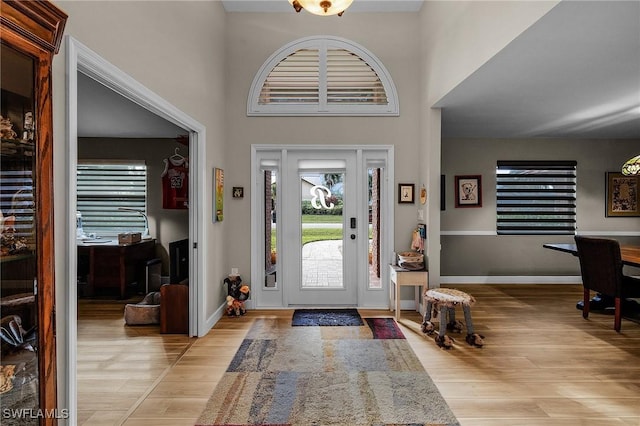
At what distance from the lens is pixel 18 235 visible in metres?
1.32

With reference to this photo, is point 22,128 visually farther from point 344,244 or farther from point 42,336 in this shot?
point 344,244

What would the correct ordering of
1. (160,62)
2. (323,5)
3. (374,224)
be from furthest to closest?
1. (374,224)
2. (160,62)
3. (323,5)

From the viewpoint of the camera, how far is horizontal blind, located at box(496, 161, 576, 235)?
5863 mm

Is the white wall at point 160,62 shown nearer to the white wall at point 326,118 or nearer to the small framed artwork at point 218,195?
the small framed artwork at point 218,195

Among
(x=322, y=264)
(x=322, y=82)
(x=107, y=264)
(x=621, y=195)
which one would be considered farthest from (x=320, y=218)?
(x=621, y=195)

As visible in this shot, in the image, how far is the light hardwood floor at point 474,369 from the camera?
2288 millimetres

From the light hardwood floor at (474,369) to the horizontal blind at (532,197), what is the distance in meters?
1.90

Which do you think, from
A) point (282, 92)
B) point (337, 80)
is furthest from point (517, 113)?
point (282, 92)

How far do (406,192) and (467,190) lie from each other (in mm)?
1942

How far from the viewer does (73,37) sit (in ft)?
5.68

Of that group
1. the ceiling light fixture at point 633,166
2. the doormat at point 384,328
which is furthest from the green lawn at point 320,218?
the ceiling light fixture at point 633,166

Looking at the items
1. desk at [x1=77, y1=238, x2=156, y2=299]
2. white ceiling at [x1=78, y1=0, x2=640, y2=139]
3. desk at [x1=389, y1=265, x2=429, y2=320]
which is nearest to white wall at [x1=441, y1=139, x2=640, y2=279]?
white ceiling at [x1=78, y1=0, x2=640, y2=139]

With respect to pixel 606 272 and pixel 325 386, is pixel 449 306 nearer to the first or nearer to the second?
pixel 325 386

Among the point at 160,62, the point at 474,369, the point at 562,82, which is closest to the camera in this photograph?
the point at 160,62
